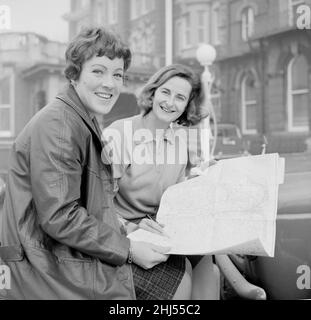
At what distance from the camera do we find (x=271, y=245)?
0.93 metres

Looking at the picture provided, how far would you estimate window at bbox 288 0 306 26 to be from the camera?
1350 millimetres

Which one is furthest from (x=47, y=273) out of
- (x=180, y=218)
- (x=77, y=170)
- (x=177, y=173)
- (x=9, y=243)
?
(x=177, y=173)

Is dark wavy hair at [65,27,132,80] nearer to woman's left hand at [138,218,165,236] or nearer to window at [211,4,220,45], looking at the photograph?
woman's left hand at [138,218,165,236]

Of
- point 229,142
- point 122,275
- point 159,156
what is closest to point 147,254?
point 122,275

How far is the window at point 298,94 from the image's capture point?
1.40 m

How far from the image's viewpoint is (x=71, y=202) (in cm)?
86

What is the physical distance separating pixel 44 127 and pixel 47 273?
0.31 metres

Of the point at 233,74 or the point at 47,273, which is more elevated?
the point at 233,74

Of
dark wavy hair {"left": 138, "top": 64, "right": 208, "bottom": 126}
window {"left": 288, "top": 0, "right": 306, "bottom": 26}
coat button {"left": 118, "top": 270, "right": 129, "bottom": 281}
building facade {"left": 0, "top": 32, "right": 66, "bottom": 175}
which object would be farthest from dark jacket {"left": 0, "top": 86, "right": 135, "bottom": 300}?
window {"left": 288, "top": 0, "right": 306, "bottom": 26}

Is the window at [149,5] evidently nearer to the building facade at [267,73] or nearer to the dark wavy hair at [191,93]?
the building facade at [267,73]

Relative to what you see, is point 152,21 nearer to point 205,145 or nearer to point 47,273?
point 205,145

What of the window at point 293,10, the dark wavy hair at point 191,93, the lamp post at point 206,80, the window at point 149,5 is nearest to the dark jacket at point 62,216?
the dark wavy hair at point 191,93

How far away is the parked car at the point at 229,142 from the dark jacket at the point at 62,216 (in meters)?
0.62

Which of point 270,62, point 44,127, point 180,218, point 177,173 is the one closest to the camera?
point 44,127
